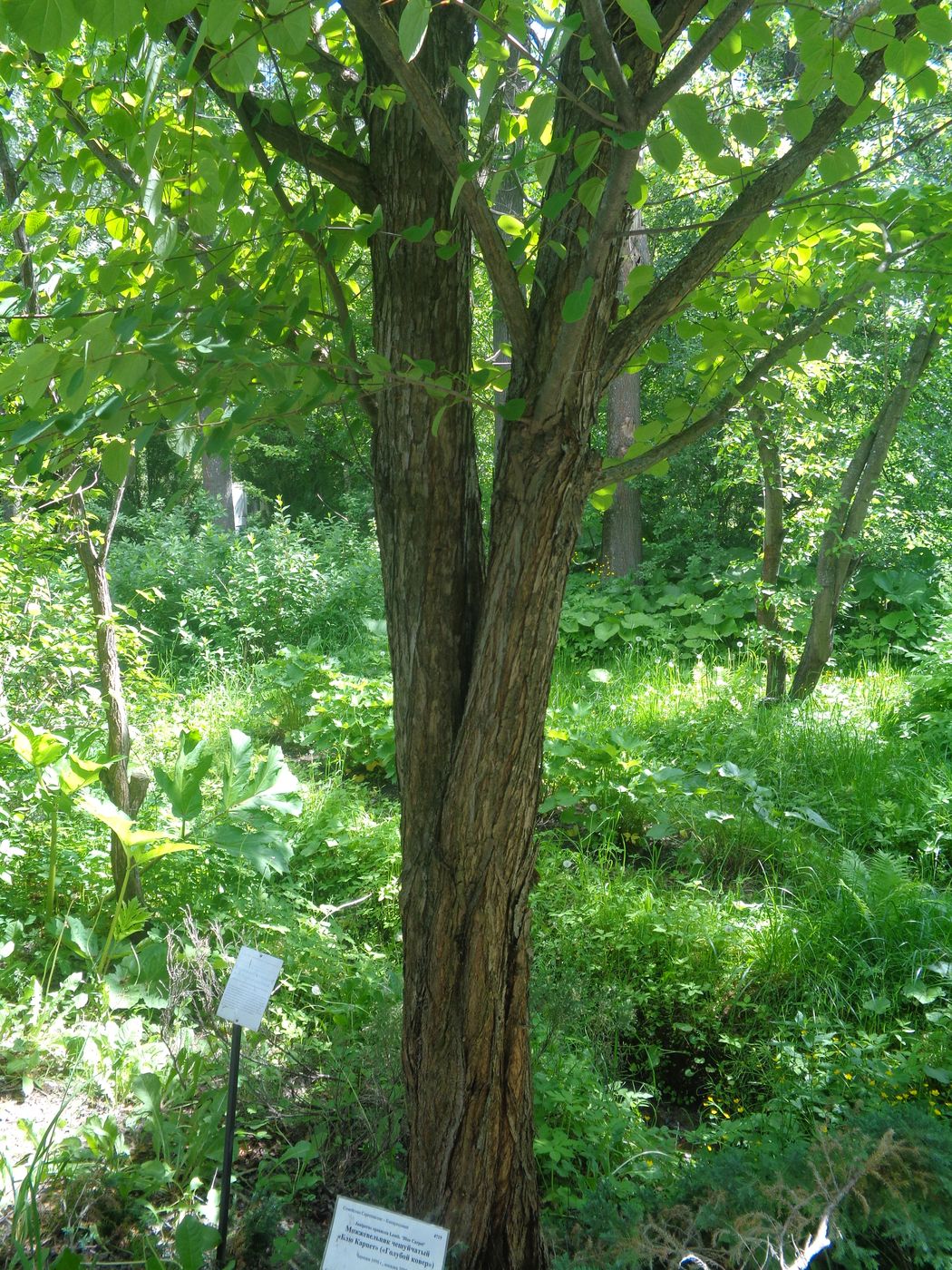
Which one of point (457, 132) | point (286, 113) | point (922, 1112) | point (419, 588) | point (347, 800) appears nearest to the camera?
point (286, 113)

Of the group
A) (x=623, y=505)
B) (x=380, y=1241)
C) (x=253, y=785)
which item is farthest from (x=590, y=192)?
(x=623, y=505)

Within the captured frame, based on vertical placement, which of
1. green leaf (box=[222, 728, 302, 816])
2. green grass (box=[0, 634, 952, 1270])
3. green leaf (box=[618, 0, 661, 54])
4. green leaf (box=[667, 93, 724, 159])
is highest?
green leaf (box=[618, 0, 661, 54])

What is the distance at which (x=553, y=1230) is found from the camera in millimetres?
2154

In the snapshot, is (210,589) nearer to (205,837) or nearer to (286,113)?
(205,837)

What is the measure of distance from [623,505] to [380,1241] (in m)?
9.62

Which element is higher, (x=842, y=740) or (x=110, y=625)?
(x=110, y=625)

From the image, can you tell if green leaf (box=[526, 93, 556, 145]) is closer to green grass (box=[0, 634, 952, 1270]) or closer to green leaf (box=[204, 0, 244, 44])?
green leaf (box=[204, 0, 244, 44])

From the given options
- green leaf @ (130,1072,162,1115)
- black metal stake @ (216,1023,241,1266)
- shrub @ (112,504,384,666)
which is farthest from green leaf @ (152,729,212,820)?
shrub @ (112,504,384,666)

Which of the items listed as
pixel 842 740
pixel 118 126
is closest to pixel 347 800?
pixel 842 740

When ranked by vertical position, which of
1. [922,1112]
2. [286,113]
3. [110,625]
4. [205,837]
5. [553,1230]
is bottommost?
[553,1230]

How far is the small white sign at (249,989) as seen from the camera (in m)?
1.95

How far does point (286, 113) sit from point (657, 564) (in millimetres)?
9303

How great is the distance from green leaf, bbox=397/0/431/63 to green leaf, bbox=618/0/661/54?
22cm

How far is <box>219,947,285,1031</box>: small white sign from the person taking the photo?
195cm
